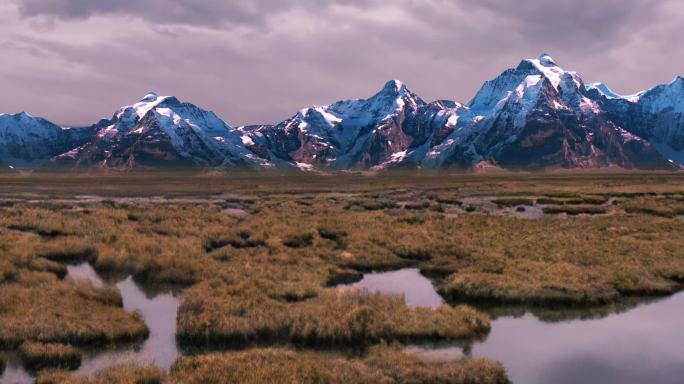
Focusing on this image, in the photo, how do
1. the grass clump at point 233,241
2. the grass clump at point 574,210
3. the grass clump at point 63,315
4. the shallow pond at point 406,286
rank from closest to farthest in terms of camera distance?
the grass clump at point 63,315 < the shallow pond at point 406,286 < the grass clump at point 233,241 < the grass clump at point 574,210

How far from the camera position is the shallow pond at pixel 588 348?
1708 centimetres

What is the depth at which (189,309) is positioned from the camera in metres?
21.6

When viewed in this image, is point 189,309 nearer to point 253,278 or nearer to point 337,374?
point 253,278

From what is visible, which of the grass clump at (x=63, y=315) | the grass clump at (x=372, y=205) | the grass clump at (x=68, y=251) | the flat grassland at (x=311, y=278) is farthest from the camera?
the grass clump at (x=372, y=205)

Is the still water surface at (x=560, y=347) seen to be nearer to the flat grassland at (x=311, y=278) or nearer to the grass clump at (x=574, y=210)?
the flat grassland at (x=311, y=278)

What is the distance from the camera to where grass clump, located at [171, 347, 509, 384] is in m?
15.5

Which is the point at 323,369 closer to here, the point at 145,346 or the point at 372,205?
the point at 145,346

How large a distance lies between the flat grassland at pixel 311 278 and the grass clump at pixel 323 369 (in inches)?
2.1

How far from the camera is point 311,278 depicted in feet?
90.8

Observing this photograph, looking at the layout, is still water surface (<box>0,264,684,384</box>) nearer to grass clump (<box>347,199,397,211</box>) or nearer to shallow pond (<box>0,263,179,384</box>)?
shallow pond (<box>0,263,179,384</box>)

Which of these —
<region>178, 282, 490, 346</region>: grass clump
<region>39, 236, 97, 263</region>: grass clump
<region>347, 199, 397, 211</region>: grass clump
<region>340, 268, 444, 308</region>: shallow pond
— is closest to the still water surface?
<region>340, 268, 444, 308</region>: shallow pond

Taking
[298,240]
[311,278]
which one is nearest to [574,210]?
[298,240]

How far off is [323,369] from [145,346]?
681 cm

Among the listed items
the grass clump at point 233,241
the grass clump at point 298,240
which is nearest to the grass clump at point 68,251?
the grass clump at point 233,241
